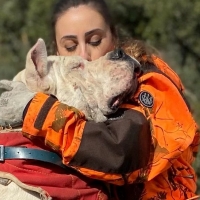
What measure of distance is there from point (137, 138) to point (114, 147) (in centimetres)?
10

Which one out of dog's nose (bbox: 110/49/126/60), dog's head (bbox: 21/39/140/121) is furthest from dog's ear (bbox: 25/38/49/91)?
dog's nose (bbox: 110/49/126/60)

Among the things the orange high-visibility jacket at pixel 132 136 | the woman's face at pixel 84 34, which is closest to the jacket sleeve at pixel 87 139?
the orange high-visibility jacket at pixel 132 136

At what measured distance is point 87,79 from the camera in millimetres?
2779

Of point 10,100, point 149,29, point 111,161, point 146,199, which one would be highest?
point 10,100

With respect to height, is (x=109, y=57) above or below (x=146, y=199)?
above

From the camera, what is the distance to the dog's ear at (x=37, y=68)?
9.00 feet

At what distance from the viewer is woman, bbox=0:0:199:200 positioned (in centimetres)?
251

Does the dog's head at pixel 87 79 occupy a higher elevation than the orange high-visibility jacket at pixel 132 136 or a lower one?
higher

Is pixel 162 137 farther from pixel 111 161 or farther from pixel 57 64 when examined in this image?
pixel 57 64

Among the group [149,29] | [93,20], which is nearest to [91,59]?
[93,20]

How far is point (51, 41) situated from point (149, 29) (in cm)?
512

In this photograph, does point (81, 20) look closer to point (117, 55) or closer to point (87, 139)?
point (117, 55)

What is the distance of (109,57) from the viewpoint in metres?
2.76

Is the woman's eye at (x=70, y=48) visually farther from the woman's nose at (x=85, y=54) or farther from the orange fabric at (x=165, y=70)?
the orange fabric at (x=165, y=70)
